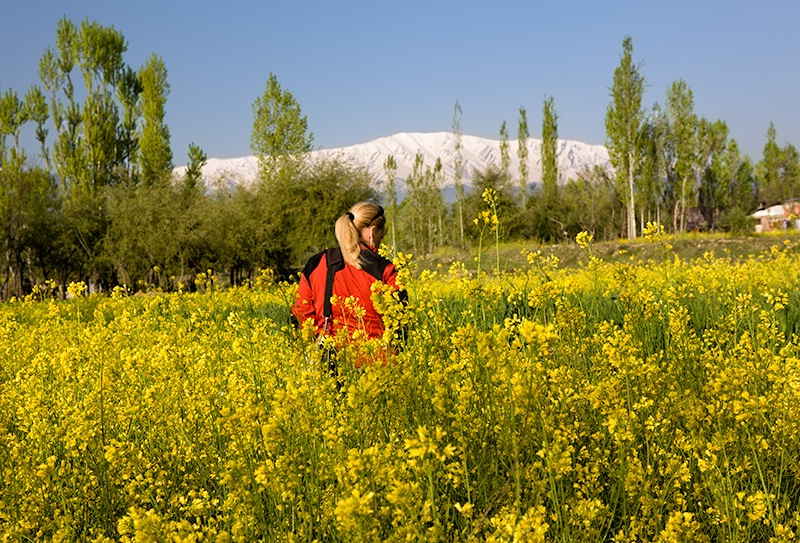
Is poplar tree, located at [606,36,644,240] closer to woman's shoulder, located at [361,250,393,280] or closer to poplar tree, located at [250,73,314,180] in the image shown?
poplar tree, located at [250,73,314,180]

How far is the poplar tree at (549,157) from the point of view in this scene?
48.3 meters

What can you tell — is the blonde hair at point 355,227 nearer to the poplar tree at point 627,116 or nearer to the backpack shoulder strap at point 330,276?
the backpack shoulder strap at point 330,276

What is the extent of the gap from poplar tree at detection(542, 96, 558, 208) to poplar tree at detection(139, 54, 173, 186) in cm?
2541

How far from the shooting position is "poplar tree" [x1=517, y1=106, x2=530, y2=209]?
47.2m

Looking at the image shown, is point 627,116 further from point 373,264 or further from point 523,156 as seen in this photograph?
point 373,264

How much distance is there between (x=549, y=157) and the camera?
1972 inches

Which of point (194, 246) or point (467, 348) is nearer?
point (467, 348)

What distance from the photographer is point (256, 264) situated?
30.5 metres

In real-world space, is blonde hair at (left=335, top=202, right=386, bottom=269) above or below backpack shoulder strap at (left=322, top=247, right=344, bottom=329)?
above

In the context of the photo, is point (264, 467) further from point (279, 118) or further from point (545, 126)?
point (545, 126)

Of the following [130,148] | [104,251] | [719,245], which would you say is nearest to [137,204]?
[104,251]

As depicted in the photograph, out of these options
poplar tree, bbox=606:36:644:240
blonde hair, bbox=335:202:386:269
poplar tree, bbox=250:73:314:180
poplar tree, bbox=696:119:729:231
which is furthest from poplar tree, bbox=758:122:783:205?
blonde hair, bbox=335:202:386:269

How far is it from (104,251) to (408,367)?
30.2 m

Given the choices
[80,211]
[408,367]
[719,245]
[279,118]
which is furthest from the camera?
[279,118]
